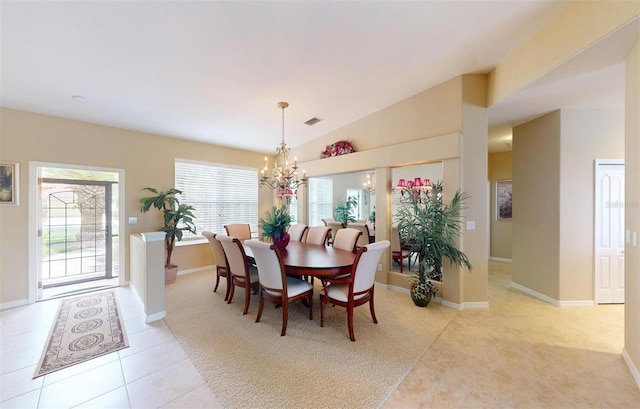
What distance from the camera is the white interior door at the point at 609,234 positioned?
10.5ft

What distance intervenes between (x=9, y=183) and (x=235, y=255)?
10.7 ft

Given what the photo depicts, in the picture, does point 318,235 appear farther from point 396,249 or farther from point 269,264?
point 269,264

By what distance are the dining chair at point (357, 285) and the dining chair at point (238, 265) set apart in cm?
100

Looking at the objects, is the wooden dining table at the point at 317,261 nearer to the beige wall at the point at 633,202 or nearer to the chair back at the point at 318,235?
the chair back at the point at 318,235

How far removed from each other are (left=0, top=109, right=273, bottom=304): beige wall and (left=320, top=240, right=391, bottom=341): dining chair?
11.7 ft

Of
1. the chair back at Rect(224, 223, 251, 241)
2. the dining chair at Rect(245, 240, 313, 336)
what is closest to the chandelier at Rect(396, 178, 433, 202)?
the dining chair at Rect(245, 240, 313, 336)

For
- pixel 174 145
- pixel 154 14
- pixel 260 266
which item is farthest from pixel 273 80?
pixel 174 145

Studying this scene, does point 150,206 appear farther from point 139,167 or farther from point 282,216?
point 282,216

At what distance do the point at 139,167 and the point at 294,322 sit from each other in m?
3.89

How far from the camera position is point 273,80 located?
9.59ft

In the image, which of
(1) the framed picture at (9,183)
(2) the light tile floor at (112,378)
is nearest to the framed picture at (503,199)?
(2) the light tile floor at (112,378)

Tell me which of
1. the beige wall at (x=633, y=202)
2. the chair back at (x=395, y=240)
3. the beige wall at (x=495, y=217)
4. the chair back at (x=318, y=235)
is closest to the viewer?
the beige wall at (x=633, y=202)

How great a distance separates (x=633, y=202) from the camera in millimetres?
1930

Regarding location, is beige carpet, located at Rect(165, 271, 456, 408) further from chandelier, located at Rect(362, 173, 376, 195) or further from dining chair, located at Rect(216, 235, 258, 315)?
chandelier, located at Rect(362, 173, 376, 195)
